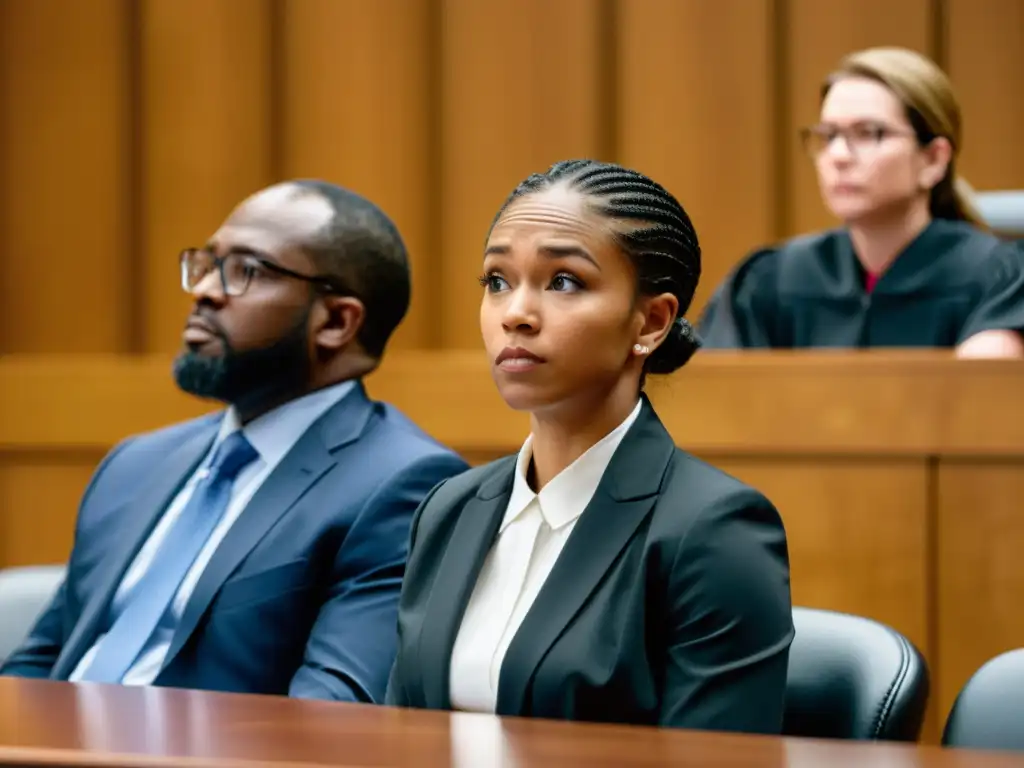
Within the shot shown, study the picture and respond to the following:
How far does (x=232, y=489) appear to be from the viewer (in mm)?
1857

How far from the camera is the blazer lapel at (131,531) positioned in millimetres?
1800

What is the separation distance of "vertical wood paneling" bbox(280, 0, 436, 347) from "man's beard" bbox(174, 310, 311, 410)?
8.12 feet

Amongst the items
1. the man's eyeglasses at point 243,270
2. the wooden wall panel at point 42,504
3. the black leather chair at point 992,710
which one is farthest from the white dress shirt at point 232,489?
the wooden wall panel at point 42,504

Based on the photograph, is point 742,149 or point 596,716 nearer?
point 596,716

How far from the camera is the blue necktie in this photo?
1.74 m

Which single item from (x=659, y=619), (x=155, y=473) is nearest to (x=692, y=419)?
(x=155, y=473)

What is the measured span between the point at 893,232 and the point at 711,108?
3.96 ft

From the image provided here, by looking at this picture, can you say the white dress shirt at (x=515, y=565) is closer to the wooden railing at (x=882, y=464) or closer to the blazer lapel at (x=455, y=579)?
the blazer lapel at (x=455, y=579)

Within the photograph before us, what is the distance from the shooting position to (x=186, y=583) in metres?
1.78

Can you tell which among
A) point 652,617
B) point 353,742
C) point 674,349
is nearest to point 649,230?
point 674,349

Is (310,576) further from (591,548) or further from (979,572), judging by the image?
(979,572)

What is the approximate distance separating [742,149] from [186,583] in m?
2.86

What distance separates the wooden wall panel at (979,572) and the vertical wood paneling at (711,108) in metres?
1.97

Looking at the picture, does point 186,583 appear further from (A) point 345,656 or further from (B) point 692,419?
(B) point 692,419
